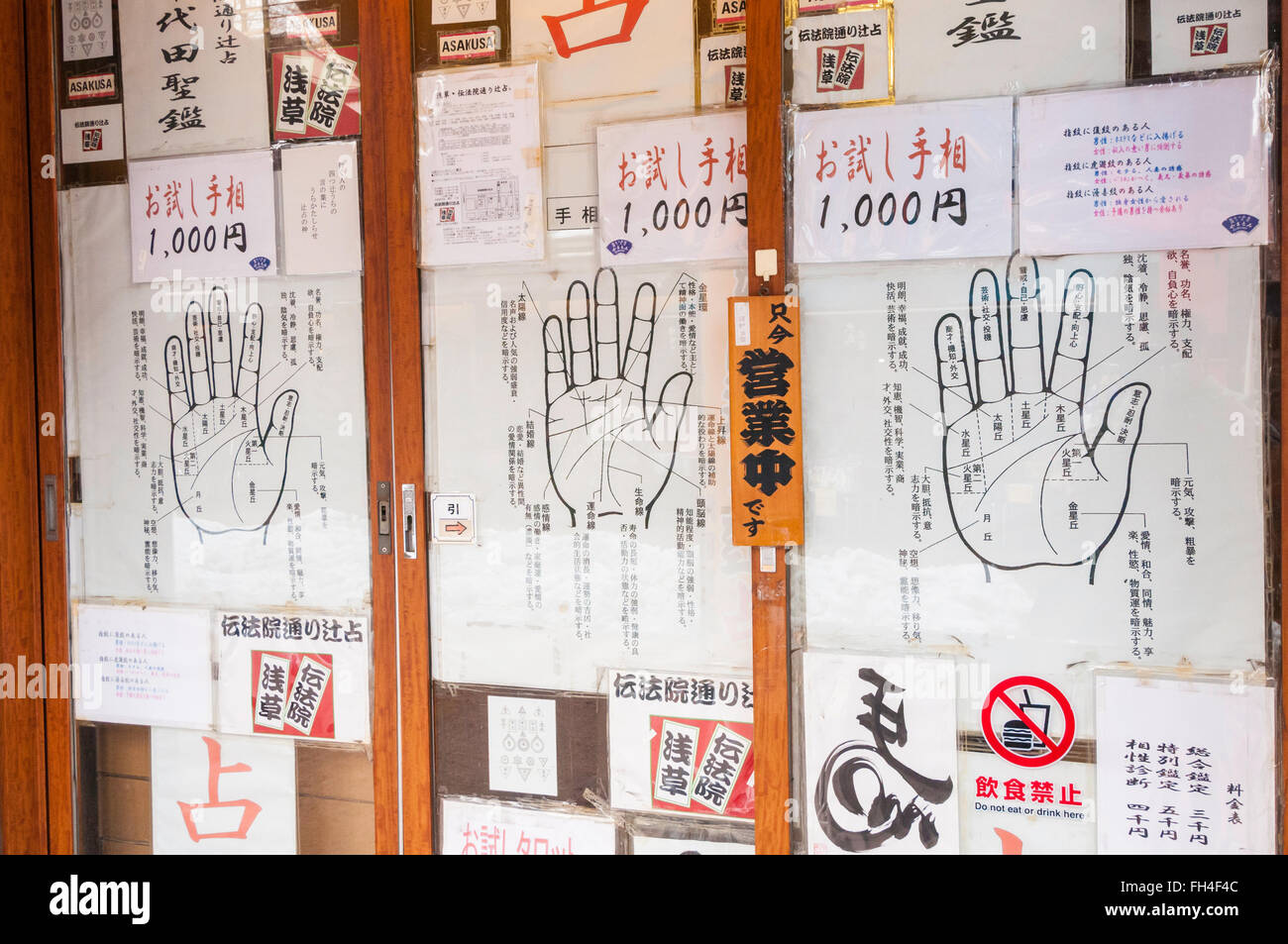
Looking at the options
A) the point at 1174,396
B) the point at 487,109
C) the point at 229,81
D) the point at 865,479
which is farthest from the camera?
the point at 229,81

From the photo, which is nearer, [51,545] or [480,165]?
[480,165]

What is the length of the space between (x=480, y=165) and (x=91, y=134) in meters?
1.17

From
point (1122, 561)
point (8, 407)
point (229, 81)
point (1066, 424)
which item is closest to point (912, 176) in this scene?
point (1066, 424)

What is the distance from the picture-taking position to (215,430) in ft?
7.62

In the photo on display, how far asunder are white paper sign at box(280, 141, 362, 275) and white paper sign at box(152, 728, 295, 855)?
127 centimetres

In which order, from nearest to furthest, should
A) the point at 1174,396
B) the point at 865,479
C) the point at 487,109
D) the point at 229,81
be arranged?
the point at 1174,396
the point at 865,479
the point at 487,109
the point at 229,81

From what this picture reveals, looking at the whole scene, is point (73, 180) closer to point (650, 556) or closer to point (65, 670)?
point (65, 670)

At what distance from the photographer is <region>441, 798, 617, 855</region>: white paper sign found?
2113 mm

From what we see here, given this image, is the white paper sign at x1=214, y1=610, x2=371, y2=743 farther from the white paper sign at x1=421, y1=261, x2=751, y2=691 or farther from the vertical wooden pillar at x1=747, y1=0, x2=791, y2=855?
the vertical wooden pillar at x1=747, y1=0, x2=791, y2=855

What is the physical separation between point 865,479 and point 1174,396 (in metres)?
0.64

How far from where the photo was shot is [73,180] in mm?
2416

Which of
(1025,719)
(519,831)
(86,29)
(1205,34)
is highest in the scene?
(86,29)

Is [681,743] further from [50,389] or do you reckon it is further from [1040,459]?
[50,389]

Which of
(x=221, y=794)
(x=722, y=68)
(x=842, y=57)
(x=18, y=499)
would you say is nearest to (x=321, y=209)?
(x=722, y=68)
